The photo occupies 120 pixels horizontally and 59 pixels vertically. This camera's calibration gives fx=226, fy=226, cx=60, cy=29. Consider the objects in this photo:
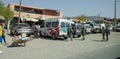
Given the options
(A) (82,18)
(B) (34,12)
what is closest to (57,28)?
(B) (34,12)

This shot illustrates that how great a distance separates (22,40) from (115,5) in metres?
44.3

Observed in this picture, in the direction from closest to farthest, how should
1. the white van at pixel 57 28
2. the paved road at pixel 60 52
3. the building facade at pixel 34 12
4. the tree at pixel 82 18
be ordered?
the paved road at pixel 60 52 → the white van at pixel 57 28 → the building facade at pixel 34 12 → the tree at pixel 82 18

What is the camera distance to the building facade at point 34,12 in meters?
50.6

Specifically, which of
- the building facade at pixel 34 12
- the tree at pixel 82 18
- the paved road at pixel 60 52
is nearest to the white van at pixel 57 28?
the paved road at pixel 60 52

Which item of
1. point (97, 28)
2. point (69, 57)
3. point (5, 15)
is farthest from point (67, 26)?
point (5, 15)

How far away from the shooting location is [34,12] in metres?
59.7

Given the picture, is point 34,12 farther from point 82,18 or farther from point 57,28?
point 57,28

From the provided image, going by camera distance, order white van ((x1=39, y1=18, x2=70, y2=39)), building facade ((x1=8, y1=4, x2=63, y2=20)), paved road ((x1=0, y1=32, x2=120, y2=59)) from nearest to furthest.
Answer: paved road ((x1=0, y1=32, x2=120, y2=59)) → white van ((x1=39, y1=18, x2=70, y2=39)) → building facade ((x1=8, y1=4, x2=63, y2=20))

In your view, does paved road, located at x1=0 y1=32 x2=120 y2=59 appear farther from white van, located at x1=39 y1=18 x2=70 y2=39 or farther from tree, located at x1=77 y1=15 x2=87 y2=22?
tree, located at x1=77 y1=15 x2=87 y2=22

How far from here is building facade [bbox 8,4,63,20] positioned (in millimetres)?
50631

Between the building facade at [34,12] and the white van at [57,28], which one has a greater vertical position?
the building facade at [34,12]

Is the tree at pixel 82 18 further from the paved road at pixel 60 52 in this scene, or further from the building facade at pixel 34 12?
the paved road at pixel 60 52

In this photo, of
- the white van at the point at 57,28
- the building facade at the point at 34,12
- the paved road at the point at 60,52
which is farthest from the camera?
the building facade at the point at 34,12

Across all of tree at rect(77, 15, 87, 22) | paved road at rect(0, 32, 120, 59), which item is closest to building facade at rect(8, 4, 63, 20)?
tree at rect(77, 15, 87, 22)
